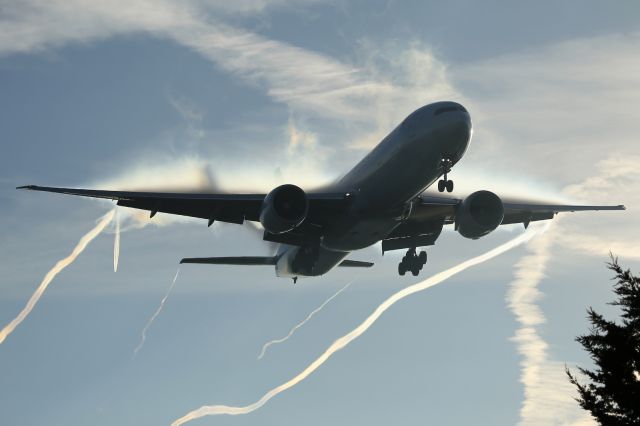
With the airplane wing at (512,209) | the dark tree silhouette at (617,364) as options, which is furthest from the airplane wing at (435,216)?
the dark tree silhouette at (617,364)

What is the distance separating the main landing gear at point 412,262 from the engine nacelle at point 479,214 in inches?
193

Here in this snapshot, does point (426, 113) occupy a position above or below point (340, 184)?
above

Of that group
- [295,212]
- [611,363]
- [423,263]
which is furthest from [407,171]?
[611,363]

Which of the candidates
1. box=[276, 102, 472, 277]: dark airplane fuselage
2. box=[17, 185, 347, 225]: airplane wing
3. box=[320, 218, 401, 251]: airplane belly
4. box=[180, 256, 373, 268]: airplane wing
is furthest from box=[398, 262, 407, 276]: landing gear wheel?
box=[17, 185, 347, 225]: airplane wing

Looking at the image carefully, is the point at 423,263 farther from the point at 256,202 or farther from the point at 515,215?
the point at 256,202

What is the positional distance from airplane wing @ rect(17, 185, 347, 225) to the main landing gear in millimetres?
8175

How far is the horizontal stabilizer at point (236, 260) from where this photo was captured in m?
51.8

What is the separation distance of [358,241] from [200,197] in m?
8.01

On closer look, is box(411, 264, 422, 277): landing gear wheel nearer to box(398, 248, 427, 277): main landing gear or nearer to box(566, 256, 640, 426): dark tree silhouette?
box(398, 248, 427, 277): main landing gear

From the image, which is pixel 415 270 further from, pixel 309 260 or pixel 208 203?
pixel 208 203

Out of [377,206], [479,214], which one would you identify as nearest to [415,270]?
[479,214]

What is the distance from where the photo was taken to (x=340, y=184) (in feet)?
159

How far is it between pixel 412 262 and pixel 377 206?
34.6 ft

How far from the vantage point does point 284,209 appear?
44.2 meters
